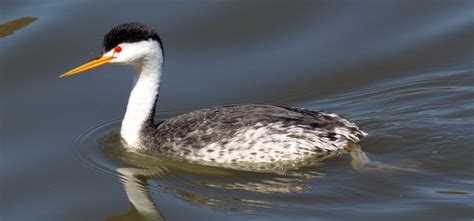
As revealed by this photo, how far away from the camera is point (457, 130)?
33.0 feet

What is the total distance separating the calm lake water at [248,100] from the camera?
9008mm

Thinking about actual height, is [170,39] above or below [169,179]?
above

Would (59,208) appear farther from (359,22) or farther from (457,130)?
(359,22)

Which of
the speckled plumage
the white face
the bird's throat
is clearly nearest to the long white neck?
the bird's throat

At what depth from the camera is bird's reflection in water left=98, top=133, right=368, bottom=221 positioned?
8969 mm

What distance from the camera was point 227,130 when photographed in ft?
31.7

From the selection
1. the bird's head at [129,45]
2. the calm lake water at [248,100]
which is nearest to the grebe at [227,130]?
the bird's head at [129,45]

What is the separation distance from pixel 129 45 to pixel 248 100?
1.92 metres

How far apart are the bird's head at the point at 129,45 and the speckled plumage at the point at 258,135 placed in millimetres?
740

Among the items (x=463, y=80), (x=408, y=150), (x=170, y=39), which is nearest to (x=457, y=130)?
(x=408, y=150)

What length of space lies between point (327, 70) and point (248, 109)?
2305 millimetres

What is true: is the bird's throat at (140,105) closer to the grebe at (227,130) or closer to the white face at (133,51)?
the grebe at (227,130)

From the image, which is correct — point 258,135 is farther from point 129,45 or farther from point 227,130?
point 129,45

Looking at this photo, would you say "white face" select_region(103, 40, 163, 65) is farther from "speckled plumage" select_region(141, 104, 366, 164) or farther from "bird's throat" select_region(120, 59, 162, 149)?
A: "speckled plumage" select_region(141, 104, 366, 164)
